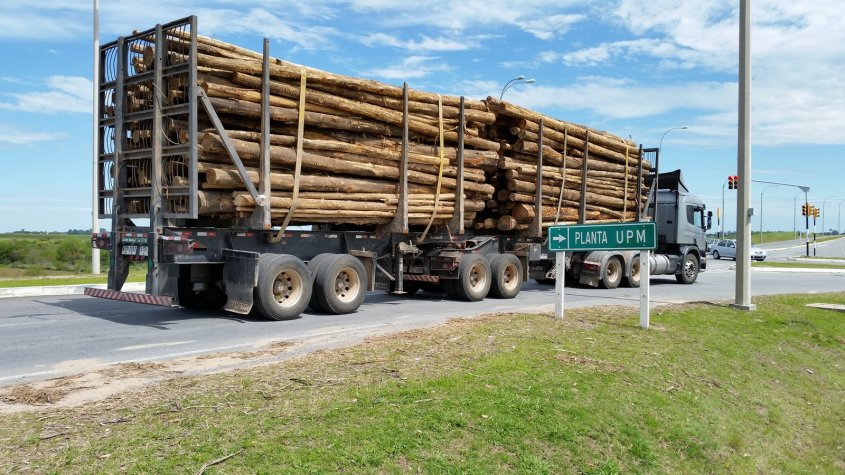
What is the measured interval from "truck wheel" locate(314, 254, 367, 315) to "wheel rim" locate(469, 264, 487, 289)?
3.26m

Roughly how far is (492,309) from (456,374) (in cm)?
776

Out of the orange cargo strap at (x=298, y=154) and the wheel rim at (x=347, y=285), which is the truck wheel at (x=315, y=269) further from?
the orange cargo strap at (x=298, y=154)

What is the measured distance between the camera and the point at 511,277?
17.0 meters

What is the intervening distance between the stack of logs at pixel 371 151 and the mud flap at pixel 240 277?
796 millimetres

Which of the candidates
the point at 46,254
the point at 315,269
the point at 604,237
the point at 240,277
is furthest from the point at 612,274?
the point at 46,254

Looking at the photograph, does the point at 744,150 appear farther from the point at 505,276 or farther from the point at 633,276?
the point at 633,276

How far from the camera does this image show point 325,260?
12.6 m

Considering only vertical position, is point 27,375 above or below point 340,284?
below

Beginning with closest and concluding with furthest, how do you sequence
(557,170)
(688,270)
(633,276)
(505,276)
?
(505,276) → (557,170) → (633,276) → (688,270)

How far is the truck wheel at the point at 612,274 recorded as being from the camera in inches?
779

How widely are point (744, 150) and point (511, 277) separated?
5877 millimetres

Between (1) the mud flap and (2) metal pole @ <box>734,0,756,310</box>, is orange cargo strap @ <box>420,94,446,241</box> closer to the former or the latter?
(1) the mud flap

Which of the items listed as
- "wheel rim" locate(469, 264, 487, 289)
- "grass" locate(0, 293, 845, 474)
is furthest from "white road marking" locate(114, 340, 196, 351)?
"wheel rim" locate(469, 264, 487, 289)

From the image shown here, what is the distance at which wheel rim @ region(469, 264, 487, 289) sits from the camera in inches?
629
